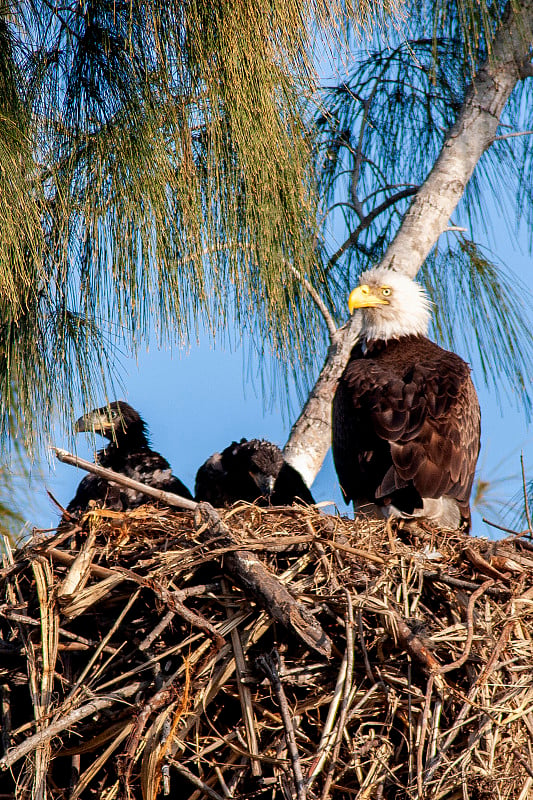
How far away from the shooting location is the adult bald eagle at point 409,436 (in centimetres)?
386

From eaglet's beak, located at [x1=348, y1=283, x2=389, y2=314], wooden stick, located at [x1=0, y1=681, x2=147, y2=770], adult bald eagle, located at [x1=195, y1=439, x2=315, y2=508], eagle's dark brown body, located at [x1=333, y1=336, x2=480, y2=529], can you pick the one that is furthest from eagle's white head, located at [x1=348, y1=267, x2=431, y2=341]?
wooden stick, located at [x1=0, y1=681, x2=147, y2=770]

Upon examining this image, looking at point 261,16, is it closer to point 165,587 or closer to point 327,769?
point 165,587

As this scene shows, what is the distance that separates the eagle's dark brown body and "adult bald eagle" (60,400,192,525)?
4.69 feet

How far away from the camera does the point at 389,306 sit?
4984mm

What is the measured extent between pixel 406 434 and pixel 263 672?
1.56 meters

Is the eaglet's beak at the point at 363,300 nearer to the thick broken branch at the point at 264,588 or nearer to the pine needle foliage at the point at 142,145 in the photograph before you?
the pine needle foliage at the point at 142,145

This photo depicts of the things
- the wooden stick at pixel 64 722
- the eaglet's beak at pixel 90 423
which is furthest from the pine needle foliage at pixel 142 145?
the wooden stick at pixel 64 722

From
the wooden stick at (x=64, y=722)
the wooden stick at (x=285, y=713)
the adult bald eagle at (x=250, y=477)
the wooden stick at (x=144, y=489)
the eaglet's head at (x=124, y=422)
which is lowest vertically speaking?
the wooden stick at (x=285, y=713)

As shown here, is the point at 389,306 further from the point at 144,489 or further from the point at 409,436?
the point at 144,489

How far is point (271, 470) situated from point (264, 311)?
96 cm

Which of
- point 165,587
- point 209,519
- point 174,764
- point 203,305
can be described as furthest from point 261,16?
point 174,764

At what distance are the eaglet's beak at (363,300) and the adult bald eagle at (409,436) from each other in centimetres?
45

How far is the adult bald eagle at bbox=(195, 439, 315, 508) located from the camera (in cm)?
482

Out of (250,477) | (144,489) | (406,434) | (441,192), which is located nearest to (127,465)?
(250,477)
